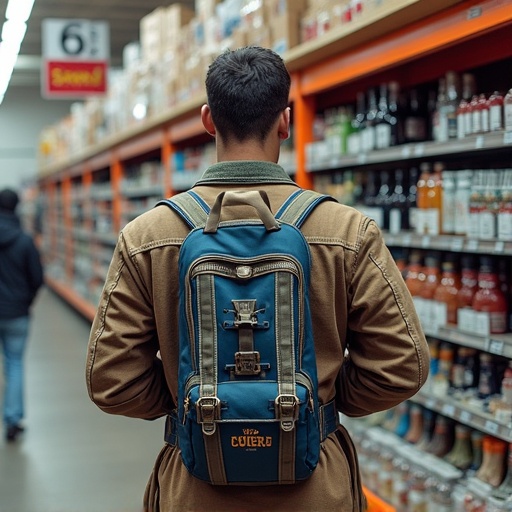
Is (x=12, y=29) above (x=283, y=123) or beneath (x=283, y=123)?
above

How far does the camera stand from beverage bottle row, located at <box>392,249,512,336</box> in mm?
3145

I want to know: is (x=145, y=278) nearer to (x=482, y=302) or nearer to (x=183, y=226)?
(x=183, y=226)

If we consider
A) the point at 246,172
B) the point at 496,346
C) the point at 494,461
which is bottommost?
the point at 494,461

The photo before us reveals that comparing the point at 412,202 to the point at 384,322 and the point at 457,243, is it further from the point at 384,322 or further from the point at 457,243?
the point at 384,322

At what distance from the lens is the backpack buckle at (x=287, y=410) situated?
1.45 meters

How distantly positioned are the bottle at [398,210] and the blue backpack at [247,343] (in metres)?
2.26

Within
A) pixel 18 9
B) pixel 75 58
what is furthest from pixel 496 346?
pixel 75 58

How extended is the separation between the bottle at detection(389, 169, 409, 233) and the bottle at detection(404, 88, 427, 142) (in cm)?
20

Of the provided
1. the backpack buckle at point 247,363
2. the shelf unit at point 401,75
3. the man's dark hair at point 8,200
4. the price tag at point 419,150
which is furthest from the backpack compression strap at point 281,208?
the man's dark hair at point 8,200

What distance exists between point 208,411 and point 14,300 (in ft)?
13.7

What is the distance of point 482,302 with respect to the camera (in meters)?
3.18

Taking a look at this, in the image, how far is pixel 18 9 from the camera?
8656 millimetres

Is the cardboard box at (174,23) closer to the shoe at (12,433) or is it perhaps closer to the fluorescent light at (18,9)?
the fluorescent light at (18,9)

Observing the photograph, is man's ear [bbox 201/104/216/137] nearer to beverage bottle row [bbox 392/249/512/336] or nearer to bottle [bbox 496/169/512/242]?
bottle [bbox 496/169/512/242]
